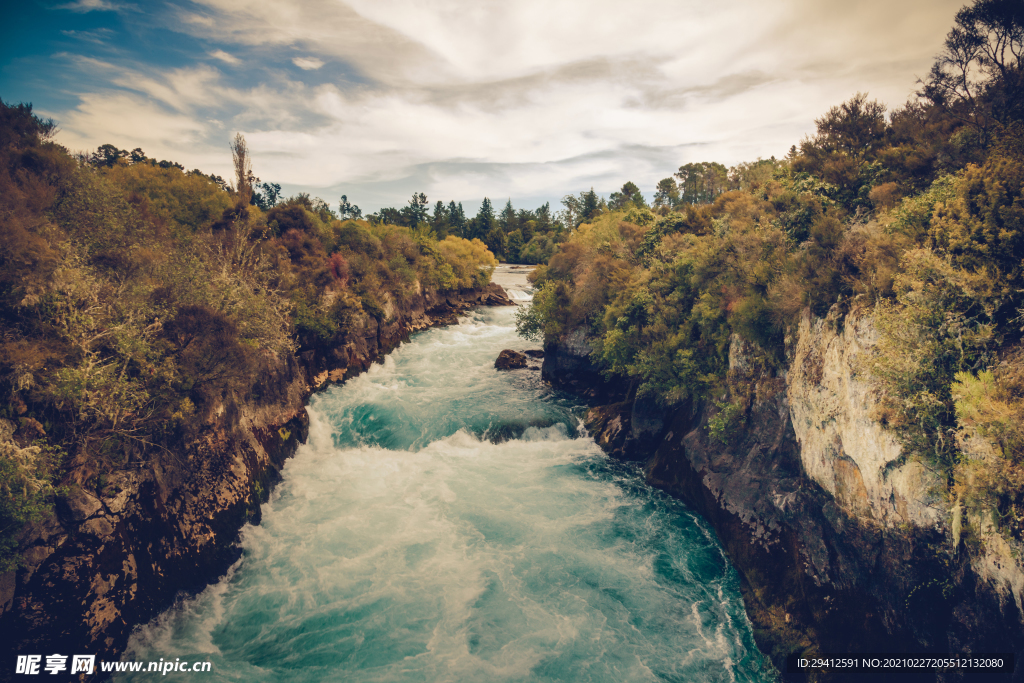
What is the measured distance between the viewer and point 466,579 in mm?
12562

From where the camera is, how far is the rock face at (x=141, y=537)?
8.71m

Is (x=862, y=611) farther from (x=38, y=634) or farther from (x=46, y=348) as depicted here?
(x=46, y=348)

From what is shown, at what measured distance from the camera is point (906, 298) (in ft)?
29.4

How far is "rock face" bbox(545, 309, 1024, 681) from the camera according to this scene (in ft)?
25.5

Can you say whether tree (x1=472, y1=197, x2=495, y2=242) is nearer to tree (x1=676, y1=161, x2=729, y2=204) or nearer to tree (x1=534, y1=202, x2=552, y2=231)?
tree (x1=534, y1=202, x2=552, y2=231)

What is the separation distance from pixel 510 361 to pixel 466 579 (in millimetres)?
19861

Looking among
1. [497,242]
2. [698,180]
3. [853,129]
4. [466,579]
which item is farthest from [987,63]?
[497,242]

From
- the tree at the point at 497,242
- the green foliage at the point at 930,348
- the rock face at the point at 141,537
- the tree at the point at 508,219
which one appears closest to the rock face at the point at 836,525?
the green foliage at the point at 930,348

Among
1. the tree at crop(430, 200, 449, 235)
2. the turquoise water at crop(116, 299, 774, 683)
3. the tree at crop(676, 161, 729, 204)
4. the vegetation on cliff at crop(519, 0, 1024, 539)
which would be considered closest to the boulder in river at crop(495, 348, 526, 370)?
the vegetation on cliff at crop(519, 0, 1024, 539)

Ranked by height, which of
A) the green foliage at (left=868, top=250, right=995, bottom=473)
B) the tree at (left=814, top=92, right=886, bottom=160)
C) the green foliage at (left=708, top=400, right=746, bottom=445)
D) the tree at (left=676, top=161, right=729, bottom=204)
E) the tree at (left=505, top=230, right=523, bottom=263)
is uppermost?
the tree at (left=676, top=161, right=729, bottom=204)

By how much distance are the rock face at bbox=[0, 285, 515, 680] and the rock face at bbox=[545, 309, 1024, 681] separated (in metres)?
15.5

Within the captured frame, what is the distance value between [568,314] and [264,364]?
17.2 meters

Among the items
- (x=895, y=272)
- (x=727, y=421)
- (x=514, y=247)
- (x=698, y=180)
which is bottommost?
(x=727, y=421)

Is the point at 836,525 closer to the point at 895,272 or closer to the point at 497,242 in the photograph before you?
the point at 895,272
